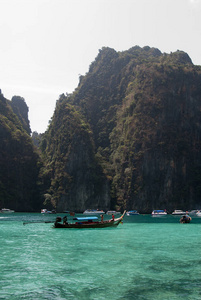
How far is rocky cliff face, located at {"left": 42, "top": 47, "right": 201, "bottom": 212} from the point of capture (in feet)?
477

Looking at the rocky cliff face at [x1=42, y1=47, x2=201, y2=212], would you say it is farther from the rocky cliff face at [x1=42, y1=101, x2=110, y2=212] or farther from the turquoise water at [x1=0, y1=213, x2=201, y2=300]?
the turquoise water at [x1=0, y1=213, x2=201, y2=300]

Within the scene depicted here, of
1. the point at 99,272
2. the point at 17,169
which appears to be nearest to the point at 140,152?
the point at 17,169

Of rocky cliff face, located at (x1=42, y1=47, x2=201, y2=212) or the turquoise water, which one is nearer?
the turquoise water

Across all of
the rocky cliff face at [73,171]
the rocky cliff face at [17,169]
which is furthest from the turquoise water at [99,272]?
the rocky cliff face at [17,169]

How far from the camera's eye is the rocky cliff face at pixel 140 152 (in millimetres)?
145500

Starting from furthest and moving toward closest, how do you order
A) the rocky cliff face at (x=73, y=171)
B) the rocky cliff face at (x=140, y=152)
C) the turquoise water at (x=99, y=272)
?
the rocky cliff face at (x=140, y=152) < the rocky cliff face at (x=73, y=171) < the turquoise water at (x=99, y=272)

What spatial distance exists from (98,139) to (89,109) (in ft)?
74.4

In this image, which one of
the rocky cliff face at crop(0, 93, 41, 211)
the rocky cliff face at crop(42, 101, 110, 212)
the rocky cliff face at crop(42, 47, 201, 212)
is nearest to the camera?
the rocky cliff face at crop(0, 93, 41, 211)

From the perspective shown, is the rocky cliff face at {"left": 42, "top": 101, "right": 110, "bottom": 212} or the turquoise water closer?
the turquoise water

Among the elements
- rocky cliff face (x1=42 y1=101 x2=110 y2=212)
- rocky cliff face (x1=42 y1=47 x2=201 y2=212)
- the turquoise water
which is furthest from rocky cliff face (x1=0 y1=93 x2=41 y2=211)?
the turquoise water

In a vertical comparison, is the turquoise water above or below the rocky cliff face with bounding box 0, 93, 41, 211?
below

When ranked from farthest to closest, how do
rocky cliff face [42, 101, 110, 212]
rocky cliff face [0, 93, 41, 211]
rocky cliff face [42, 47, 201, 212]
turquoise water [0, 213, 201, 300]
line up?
rocky cliff face [42, 47, 201, 212] → rocky cliff face [42, 101, 110, 212] → rocky cliff face [0, 93, 41, 211] → turquoise water [0, 213, 201, 300]

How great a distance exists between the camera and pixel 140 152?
151625mm

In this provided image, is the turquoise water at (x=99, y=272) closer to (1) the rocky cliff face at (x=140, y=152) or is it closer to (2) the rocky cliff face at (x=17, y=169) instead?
(1) the rocky cliff face at (x=140, y=152)
